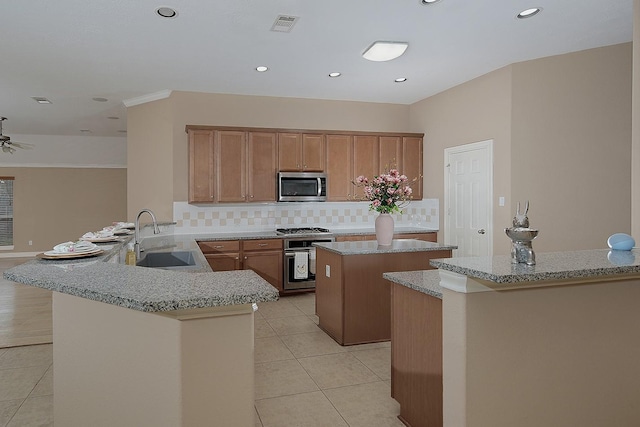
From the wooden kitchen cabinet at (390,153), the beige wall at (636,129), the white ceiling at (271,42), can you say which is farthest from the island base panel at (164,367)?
the wooden kitchen cabinet at (390,153)

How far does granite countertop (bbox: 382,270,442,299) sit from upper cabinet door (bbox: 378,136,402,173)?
3953 mm

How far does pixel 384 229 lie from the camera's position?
4.08m

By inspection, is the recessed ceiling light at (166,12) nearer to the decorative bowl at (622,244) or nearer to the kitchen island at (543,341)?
the kitchen island at (543,341)

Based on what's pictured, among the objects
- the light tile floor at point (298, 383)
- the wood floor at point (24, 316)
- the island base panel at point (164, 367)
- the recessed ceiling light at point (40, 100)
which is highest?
the recessed ceiling light at point (40, 100)

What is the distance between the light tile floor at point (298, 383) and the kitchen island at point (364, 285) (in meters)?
0.14

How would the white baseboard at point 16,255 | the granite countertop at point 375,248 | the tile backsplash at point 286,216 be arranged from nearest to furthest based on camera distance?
the granite countertop at point 375,248, the tile backsplash at point 286,216, the white baseboard at point 16,255

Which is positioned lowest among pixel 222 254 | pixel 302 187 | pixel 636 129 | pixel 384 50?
pixel 222 254

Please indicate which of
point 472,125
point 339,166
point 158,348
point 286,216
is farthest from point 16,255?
point 158,348

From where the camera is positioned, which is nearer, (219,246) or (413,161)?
(219,246)

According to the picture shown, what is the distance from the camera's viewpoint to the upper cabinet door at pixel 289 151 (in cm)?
595

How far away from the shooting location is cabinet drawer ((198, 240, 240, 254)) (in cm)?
539

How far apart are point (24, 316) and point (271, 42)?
4.10 metres

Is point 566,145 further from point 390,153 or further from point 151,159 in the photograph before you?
point 151,159

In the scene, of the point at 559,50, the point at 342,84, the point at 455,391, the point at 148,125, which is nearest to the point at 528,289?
the point at 455,391
